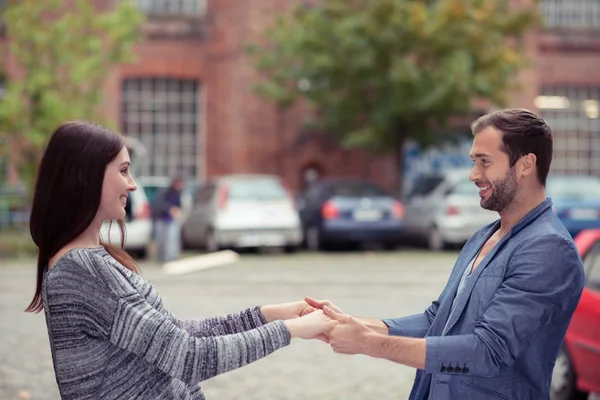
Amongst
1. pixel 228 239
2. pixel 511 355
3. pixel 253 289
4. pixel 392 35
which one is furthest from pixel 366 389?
pixel 392 35

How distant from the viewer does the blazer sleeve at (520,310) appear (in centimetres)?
312

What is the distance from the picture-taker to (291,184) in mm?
33344

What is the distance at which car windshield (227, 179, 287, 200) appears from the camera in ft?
73.6

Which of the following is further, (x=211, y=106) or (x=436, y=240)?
(x=211, y=106)

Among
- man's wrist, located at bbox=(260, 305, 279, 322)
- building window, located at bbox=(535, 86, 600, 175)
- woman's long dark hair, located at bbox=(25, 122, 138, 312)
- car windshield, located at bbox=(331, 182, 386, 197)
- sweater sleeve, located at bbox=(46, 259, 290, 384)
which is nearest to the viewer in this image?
sweater sleeve, located at bbox=(46, 259, 290, 384)

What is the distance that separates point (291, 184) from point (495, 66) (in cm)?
837

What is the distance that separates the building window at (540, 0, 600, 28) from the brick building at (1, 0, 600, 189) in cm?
205

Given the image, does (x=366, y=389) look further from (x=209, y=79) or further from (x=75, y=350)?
(x=209, y=79)

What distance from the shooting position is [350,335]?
11.0 feet

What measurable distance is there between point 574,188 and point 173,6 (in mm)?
15244

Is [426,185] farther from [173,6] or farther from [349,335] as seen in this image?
[349,335]

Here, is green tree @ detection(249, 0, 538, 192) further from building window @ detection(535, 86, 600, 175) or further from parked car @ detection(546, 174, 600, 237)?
building window @ detection(535, 86, 600, 175)

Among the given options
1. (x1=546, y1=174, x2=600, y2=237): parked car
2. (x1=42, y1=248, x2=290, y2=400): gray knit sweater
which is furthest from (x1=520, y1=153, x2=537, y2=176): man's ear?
(x1=546, y1=174, x2=600, y2=237): parked car

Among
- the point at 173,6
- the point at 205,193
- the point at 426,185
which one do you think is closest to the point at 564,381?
the point at 205,193
